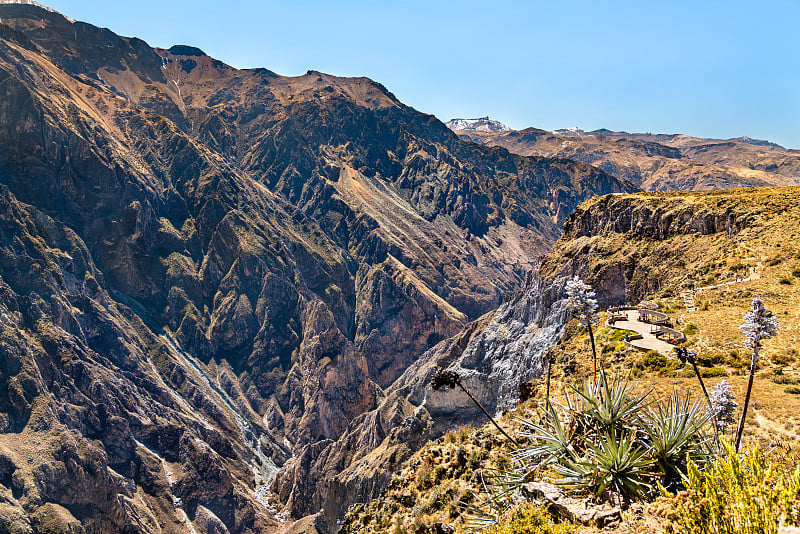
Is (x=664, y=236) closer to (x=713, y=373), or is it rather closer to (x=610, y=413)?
(x=713, y=373)

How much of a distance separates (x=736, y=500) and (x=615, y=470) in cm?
325

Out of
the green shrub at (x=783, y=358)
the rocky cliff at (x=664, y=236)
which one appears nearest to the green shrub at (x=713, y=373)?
the green shrub at (x=783, y=358)

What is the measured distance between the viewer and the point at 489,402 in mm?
65625

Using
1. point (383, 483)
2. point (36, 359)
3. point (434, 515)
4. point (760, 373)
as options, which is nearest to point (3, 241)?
point (36, 359)

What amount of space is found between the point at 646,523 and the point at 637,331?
30572 millimetres

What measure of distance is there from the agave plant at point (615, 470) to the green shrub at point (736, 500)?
1603 millimetres

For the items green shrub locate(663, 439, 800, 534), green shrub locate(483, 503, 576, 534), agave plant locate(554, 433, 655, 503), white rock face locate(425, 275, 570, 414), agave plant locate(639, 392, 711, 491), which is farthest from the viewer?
white rock face locate(425, 275, 570, 414)

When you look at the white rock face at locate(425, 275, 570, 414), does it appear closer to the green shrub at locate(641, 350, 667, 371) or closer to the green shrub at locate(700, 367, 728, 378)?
the green shrub at locate(641, 350, 667, 371)

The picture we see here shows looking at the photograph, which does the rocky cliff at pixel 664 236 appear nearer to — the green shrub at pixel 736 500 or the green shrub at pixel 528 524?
the green shrub at pixel 528 524

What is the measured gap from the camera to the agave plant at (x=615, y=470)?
1395 centimetres

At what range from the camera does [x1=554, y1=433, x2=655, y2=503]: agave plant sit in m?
13.9

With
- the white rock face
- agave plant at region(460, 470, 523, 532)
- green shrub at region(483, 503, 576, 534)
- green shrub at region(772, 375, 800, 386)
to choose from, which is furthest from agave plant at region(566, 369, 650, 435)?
the white rock face

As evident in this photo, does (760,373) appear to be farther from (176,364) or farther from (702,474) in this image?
(176,364)

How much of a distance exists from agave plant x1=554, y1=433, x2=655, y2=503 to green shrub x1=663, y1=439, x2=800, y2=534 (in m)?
1.60
